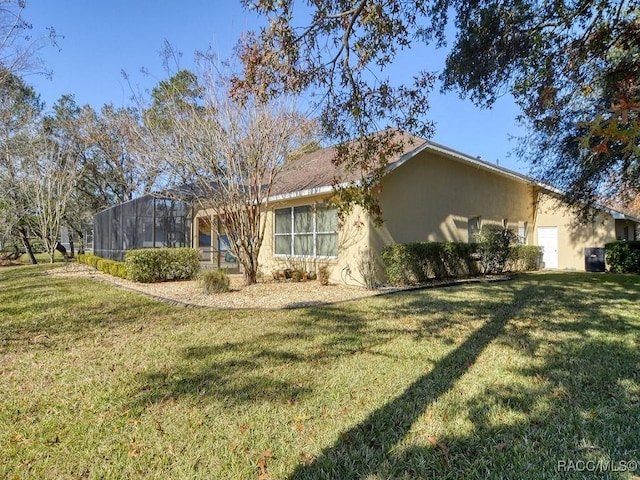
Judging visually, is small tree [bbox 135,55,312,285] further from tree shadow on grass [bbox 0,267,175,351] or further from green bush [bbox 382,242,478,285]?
green bush [bbox 382,242,478,285]

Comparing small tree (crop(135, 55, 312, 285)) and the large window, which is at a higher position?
small tree (crop(135, 55, 312, 285))

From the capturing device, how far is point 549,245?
1852 cm

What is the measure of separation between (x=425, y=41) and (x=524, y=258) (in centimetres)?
1298

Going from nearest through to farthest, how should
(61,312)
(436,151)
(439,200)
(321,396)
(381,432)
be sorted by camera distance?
(381,432) → (321,396) → (61,312) → (436,151) → (439,200)

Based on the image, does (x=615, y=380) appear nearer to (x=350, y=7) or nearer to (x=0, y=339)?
(x=350, y=7)

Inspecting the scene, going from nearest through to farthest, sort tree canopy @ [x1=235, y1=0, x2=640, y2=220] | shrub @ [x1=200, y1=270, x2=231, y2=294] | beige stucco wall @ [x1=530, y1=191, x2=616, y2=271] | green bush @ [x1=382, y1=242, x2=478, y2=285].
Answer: tree canopy @ [x1=235, y1=0, x2=640, y2=220]
shrub @ [x1=200, y1=270, x2=231, y2=294]
green bush @ [x1=382, y1=242, x2=478, y2=285]
beige stucco wall @ [x1=530, y1=191, x2=616, y2=271]

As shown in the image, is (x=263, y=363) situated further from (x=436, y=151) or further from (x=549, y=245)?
(x=549, y=245)

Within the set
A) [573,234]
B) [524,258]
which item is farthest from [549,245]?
[524,258]

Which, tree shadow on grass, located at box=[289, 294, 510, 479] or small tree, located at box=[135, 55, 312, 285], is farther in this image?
small tree, located at box=[135, 55, 312, 285]

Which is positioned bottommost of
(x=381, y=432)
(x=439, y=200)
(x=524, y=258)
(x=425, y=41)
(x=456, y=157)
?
(x=381, y=432)

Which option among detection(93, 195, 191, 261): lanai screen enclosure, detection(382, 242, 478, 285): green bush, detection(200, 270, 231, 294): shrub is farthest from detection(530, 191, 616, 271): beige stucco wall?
detection(93, 195, 191, 261): lanai screen enclosure

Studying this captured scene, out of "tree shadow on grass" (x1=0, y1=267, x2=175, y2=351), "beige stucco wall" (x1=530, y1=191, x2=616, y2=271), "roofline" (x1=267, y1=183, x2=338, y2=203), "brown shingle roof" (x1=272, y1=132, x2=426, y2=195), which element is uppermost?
"brown shingle roof" (x1=272, y1=132, x2=426, y2=195)

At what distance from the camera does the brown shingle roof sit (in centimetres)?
1153

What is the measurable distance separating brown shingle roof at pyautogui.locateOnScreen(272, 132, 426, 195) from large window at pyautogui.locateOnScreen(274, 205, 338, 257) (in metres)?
0.71
